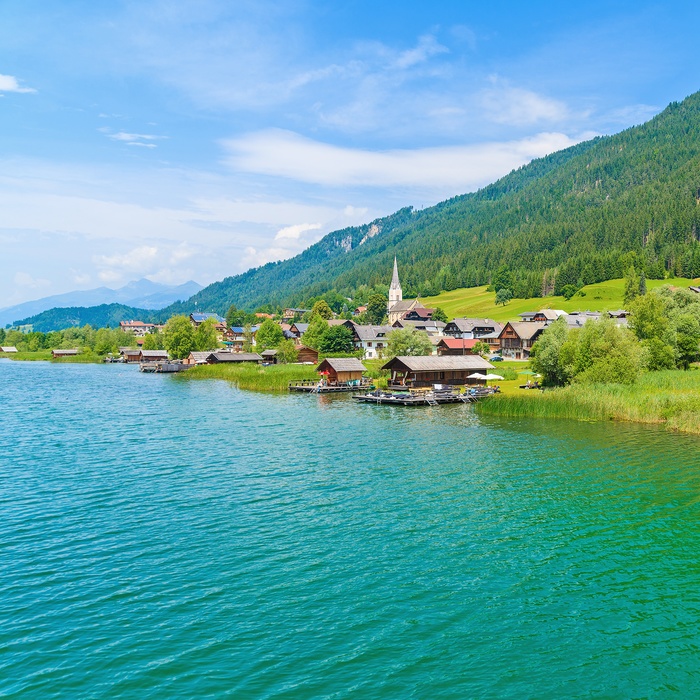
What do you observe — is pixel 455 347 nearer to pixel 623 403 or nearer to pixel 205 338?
pixel 205 338

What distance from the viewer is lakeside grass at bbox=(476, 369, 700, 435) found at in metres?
52.5

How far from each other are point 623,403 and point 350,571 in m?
43.4

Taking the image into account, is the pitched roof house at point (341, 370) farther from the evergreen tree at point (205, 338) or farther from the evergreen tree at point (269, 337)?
the evergreen tree at point (269, 337)

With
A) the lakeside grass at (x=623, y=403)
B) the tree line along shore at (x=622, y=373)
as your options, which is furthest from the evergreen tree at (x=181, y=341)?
the lakeside grass at (x=623, y=403)

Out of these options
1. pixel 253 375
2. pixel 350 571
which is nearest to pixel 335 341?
pixel 253 375

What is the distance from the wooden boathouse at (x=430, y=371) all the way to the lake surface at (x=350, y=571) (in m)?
39.4

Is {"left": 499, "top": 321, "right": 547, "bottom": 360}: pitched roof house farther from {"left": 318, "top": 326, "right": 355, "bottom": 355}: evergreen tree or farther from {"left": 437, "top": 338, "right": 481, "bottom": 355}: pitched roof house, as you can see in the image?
{"left": 318, "top": 326, "right": 355, "bottom": 355}: evergreen tree

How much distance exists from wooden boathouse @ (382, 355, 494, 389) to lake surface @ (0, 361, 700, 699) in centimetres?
3942

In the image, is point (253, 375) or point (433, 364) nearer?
point (433, 364)

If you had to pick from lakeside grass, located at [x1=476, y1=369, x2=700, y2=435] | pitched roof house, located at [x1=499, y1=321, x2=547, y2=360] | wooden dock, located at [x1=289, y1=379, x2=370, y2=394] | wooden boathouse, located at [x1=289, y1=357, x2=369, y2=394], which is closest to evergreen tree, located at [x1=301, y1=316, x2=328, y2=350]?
pitched roof house, located at [x1=499, y1=321, x2=547, y2=360]

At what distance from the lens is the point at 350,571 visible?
2238cm

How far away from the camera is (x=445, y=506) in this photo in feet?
101

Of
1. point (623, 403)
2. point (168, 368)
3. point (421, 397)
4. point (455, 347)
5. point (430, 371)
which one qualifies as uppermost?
point (455, 347)

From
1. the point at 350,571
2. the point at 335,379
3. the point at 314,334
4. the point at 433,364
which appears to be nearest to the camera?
the point at 350,571
